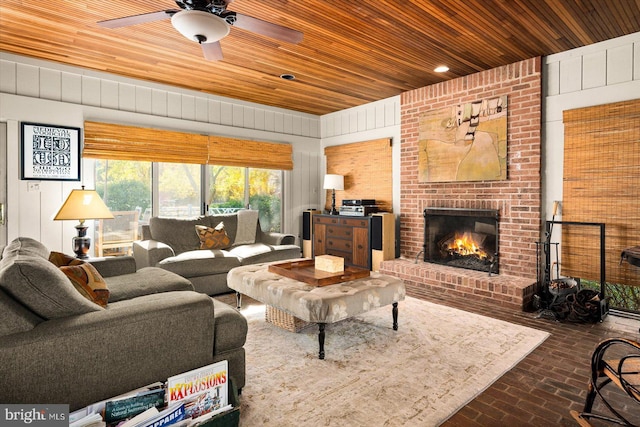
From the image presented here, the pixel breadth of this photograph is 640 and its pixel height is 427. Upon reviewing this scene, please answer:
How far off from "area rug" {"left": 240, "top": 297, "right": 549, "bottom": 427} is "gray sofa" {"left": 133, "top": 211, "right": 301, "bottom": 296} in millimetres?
977

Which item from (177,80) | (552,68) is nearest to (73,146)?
(177,80)

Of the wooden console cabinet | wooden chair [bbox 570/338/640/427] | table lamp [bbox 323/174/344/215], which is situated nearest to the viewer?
wooden chair [bbox 570/338/640/427]

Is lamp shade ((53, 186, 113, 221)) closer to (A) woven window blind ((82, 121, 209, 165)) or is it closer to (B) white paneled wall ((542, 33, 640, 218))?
(A) woven window blind ((82, 121, 209, 165))

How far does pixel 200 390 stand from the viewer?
4.64ft

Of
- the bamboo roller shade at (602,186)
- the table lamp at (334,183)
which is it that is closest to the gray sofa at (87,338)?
the bamboo roller shade at (602,186)

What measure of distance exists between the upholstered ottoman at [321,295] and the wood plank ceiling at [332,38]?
2184 mm

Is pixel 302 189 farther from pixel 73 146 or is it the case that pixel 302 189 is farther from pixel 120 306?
pixel 120 306

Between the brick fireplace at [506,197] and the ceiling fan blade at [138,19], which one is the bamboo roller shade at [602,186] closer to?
the brick fireplace at [506,197]

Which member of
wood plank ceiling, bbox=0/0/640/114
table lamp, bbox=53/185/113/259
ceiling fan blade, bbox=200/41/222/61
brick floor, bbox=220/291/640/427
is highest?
wood plank ceiling, bbox=0/0/640/114

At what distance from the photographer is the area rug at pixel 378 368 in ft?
6.33

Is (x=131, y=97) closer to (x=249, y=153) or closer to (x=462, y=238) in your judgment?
(x=249, y=153)

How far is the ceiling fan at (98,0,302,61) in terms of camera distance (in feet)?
7.01

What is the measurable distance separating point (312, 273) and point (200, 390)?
1735 millimetres

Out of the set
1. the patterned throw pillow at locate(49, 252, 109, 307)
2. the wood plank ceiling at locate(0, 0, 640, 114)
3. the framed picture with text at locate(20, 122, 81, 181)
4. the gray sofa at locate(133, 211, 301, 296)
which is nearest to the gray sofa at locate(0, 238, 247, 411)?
the patterned throw pillow at locate(49, 252, 109, 307)
